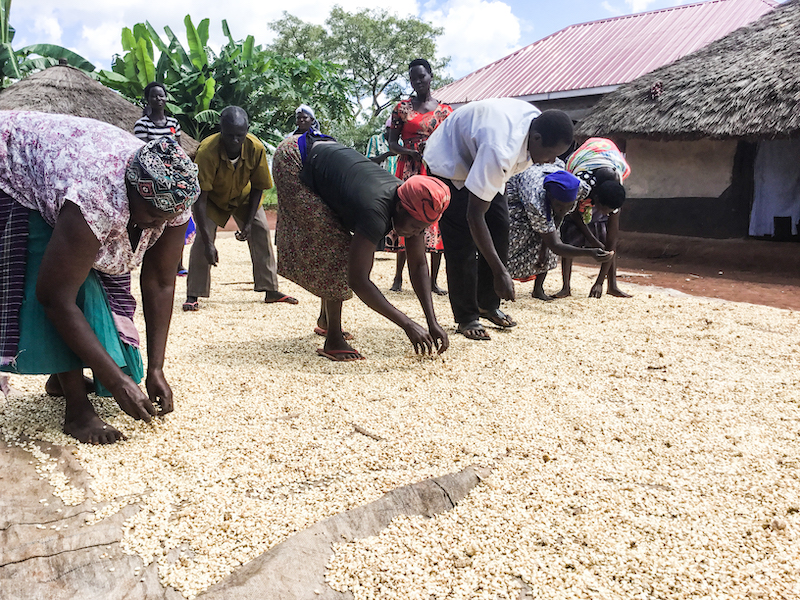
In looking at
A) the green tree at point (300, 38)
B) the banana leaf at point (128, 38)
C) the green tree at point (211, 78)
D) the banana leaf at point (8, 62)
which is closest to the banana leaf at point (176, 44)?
the green tree at point (211, 78)

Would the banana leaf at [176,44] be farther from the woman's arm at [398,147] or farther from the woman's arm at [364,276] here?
the woman's arm at [364,276]

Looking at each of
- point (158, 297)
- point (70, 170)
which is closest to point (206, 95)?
point (158, 297)

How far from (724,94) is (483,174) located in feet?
18.7

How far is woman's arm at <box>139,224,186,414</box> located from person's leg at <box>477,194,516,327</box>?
1.98m

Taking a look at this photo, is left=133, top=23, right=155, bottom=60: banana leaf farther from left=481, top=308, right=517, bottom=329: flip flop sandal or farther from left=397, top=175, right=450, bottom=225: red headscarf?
left=397, top=175, right=450, bottom=225: red headscarf

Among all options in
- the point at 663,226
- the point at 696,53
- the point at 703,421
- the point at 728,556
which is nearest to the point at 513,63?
the point at 696,53

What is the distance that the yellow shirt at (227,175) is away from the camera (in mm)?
4316

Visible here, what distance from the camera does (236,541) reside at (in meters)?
1.57

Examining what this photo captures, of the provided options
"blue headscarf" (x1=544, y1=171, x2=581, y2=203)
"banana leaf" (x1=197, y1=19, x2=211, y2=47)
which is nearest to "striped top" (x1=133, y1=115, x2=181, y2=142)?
"blue headscarf" (x1=544, y1=171, x2=581, y2=203)

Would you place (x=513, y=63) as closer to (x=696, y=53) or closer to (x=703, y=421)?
(x=696, y=53)

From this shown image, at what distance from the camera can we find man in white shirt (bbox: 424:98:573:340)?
3.13 meters

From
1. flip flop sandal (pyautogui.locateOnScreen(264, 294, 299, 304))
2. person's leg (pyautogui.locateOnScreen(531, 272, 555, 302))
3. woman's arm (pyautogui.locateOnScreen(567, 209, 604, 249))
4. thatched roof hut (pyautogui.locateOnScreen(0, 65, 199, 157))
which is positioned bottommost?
flip flop sandal (pyautogui.locateOnScreen(264, 294, 299, 304))

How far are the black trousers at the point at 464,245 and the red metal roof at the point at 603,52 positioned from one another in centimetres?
716

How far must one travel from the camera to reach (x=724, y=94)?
24.1ft
